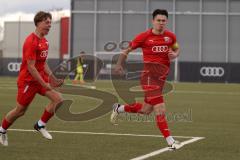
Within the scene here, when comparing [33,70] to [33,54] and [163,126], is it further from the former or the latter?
[163,126]

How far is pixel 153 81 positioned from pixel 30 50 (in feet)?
7.08

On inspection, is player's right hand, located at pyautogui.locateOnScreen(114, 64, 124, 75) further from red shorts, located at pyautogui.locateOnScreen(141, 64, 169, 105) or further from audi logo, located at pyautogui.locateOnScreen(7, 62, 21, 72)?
audi logo, located at pyautogui.locateOnScreen(7, 62, 21, 72)

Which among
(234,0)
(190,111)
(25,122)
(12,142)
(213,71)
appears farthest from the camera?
(234,0)

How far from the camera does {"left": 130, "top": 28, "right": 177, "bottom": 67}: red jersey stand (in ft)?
39.4

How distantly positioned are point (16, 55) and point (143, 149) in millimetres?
57112

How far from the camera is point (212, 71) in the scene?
53.6 m

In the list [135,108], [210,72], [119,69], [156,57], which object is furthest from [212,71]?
[119,69]

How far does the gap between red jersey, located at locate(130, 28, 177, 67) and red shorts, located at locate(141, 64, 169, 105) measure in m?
0.16

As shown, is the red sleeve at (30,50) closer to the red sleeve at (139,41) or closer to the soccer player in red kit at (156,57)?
the soccer player in red kit at (156,57)

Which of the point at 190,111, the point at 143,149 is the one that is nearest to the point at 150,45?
the point at 143,149

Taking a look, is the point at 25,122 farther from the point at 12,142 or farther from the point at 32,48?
the point at 32,48

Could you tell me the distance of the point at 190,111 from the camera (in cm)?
2153

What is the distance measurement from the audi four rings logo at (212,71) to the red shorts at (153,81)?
41.3 metres

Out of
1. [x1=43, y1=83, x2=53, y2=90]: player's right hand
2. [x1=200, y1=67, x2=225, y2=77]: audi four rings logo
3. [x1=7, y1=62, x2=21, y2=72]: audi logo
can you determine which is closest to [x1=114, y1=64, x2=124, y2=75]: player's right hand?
[x1=43, y1=83, x2=53, y2=90]: player's right hand
